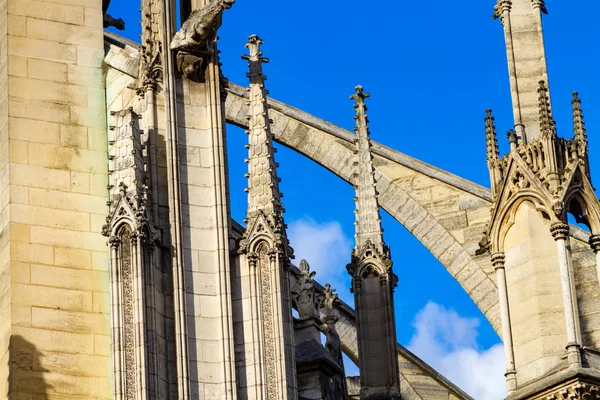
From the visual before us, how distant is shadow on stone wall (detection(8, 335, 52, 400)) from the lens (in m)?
27.0

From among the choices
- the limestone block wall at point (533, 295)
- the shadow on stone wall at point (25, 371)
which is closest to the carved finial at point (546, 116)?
the limestone block wall at point (533, 295)

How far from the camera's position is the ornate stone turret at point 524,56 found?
31188 mm

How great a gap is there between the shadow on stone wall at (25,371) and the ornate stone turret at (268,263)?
230cm

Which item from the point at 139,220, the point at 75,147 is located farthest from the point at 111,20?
the point at 139,220

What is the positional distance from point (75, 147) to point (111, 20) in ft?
12.2

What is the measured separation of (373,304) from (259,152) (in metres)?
3.34

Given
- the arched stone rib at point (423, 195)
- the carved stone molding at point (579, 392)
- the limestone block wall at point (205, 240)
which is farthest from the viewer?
the arched stone rib at point (423, 195)

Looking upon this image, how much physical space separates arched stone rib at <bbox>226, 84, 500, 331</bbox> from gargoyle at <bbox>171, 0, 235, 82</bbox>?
7.10 m

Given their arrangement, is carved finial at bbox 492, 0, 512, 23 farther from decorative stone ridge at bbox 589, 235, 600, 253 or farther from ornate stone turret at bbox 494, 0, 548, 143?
decorative stone ridge at bbox 589, 235, 600, 253

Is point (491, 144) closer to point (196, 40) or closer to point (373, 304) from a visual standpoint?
point (373, 304)

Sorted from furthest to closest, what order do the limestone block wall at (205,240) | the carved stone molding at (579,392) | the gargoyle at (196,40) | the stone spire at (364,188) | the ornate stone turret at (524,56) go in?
the stone spire at (364,188) < the ornate stone turret at (524,56) < the carved stone molding at (579,392) < the gargoyle at (196,40) < the limestone block wall at (205,240)

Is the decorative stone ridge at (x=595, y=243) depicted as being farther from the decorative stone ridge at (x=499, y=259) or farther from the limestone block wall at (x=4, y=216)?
the limestone block wall at (x=4, y=216)

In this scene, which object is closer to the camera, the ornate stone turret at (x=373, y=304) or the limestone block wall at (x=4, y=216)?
the limestone block wall at (x=4, y=216)

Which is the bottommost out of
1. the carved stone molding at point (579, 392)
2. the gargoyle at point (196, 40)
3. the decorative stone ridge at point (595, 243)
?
the carved stone molding at point (579, 392)
